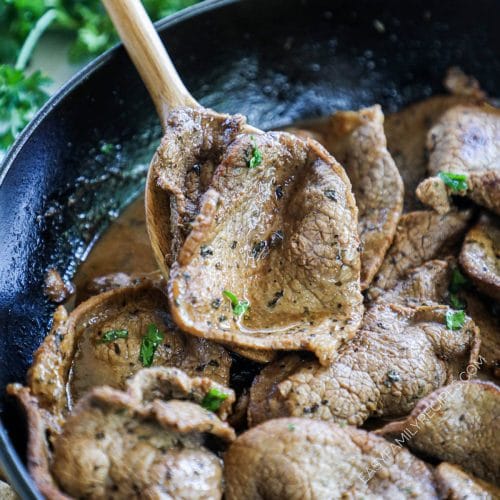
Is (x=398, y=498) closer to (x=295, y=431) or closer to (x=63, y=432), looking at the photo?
(x=295, y=431)

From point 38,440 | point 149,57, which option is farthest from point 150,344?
point 149,57

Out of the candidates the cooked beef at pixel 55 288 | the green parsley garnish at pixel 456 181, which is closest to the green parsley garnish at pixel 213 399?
the cooked beef at pixel 55 288

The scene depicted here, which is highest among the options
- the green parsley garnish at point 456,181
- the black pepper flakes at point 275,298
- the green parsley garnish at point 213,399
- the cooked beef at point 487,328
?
the green parsley garnish at point 213,399

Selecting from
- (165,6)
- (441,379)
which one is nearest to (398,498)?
(441,379)

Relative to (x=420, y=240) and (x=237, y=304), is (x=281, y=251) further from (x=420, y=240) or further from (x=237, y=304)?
(x=420, y=240)

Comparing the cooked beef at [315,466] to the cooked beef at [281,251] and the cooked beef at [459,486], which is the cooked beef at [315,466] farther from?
the cooked beef at [281,251]

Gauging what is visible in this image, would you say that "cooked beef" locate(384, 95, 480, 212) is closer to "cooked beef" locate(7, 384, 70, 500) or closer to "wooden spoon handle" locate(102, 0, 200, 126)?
"wooden spoon handle" locate(102, 0, 200, 126)

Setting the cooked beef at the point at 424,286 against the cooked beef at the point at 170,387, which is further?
the cooked beef at the point at 424,286

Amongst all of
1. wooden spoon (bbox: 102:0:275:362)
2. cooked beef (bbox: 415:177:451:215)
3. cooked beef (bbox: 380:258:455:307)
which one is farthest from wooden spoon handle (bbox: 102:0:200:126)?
cooked beef (bbox: 380:258:455:307)
